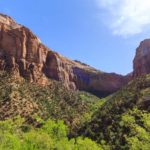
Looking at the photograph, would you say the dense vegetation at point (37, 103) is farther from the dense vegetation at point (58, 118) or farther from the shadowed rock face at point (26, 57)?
the shadowed rock face at point (26, 57)

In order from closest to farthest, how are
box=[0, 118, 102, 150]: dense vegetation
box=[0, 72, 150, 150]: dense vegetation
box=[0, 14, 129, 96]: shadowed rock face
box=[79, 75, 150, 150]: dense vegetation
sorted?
box=[0, 118, 102, 150]: dense vegetation < box=[0, 72, 150, 150]: dense vegetation < box=[79, 75, 150, 150]: dense vegetation < box=[0, 14, 129, 96]: shadowed rock face

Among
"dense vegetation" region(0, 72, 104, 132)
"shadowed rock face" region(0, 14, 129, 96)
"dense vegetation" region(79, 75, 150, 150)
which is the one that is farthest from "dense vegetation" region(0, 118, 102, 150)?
"shadowed rock face" region(0, 14, 129, 96)

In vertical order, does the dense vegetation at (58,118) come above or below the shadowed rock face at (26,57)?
below

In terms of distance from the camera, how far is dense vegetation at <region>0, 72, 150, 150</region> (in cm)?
7394

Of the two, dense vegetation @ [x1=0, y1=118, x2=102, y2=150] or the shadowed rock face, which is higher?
the shadowed rock face

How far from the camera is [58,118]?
114 meters

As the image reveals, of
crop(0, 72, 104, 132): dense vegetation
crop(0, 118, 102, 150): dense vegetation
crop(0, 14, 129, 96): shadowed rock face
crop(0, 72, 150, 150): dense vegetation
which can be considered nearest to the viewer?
crop(0, 118, 102, 150): dense vegetation

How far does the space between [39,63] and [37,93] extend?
37.8 m

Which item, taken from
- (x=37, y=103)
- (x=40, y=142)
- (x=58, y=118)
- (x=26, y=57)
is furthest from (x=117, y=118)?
(x=26, y=57)

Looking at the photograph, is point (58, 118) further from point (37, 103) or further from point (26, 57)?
point (26, 57)

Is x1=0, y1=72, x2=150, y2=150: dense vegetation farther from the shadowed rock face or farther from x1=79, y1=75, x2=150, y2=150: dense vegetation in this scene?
the shadowed rock face

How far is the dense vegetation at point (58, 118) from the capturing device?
7394cm

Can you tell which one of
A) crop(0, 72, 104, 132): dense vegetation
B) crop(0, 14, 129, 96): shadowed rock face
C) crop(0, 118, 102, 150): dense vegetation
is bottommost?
crop(0, 118, 102, 150): dense vegetation

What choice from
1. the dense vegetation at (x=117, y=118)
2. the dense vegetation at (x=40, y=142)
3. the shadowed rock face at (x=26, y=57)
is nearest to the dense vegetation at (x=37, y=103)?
the shadowed rock face at (x=26, y=57)
